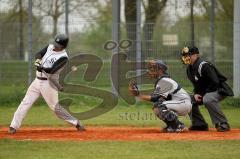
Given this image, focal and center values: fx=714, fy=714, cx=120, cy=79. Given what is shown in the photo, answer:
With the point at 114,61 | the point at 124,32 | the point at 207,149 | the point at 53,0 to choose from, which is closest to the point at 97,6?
the point at 53,0

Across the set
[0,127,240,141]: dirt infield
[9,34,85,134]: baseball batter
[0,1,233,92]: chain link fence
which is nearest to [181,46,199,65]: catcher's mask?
[0,127,240,141]: dirt infield

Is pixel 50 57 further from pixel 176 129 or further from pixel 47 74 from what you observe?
pixel 176 129

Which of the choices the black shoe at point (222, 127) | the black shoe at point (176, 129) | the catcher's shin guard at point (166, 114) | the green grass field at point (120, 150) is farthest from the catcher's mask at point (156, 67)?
the green grass field at point (120, 150)

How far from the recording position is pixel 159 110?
1345cm

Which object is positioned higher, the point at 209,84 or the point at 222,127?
the point at 209,84

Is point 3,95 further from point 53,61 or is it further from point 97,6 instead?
point 97,6

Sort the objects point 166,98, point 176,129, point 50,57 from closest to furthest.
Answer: point 50,57 → point 176,129 → point 166,98

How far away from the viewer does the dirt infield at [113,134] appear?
41.6ft

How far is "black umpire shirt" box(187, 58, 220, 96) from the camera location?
13672 mm

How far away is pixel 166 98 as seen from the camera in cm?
1378

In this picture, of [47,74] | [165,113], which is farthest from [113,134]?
[47,74]

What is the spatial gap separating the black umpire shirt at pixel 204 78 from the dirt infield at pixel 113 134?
2.81 ft

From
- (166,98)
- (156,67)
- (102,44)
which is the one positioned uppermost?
(102,44)

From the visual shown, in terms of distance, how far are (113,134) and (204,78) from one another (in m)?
2.08
